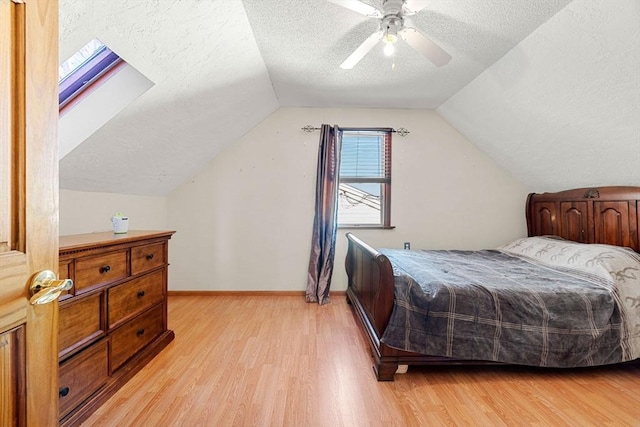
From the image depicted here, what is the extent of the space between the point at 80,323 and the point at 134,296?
1.38 feet

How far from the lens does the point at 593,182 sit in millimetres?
2723

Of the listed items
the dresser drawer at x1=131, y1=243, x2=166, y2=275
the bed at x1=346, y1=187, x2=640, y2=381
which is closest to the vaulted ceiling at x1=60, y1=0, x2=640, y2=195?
the dresser drawer at x1=131, y1=243, x2=166, y2=275

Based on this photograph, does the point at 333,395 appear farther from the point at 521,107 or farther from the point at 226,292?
the point at 521,107

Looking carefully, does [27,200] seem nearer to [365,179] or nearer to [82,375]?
[82,375]

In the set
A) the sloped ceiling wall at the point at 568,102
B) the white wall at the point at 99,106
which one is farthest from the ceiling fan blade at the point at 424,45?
the white wall at the point at 99,106

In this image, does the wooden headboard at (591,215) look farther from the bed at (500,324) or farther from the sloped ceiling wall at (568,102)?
the bed at (500,324)

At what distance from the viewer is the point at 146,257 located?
2.04 m

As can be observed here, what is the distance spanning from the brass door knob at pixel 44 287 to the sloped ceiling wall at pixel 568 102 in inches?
103

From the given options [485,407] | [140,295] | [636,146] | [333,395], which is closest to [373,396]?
[333,395]

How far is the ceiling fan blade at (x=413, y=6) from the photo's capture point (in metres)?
1.60

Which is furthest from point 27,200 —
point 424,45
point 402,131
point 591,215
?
point 591,215

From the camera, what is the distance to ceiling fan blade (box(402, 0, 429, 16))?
5.25 ft

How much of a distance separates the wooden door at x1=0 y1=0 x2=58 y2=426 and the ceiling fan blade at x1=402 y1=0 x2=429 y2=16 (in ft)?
5.25

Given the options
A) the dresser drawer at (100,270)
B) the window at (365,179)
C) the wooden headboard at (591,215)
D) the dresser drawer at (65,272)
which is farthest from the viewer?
the window at (365,179)
